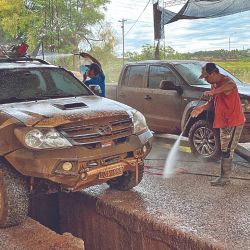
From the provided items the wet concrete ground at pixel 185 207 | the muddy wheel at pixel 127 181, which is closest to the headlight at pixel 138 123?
the muddy wheel at pixel 127 181

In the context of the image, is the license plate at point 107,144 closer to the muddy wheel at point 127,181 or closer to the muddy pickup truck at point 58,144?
the muddy pickup truck at point 58,144

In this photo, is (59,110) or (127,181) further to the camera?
(127,181)

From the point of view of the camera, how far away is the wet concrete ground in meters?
4.36

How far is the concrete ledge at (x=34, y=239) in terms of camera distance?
172 inches

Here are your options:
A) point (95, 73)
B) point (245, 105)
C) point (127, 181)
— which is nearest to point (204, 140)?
point (245, 105)

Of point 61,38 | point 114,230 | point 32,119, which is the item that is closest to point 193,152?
point 114,230

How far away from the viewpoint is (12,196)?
4.68 metres

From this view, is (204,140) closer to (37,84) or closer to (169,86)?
(169,86)

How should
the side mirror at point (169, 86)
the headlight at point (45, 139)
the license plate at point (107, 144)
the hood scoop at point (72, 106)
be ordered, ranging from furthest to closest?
the side mirror at point (169, 86), the hood scoop at point (72, 106), the license plate at point (107, 144), the headlight at point (45, 139)

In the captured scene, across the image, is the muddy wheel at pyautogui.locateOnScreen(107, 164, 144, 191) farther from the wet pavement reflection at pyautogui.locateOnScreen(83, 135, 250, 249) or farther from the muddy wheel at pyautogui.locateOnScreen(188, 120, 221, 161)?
the muddy wheel at pyautogui.locateOnScreen(188, 120, 221, 161)

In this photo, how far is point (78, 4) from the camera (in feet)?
81.8

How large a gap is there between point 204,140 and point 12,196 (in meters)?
4.03

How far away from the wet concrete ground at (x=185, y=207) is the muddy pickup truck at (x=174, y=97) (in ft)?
A: 1.72

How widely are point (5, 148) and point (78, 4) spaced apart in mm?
21710
